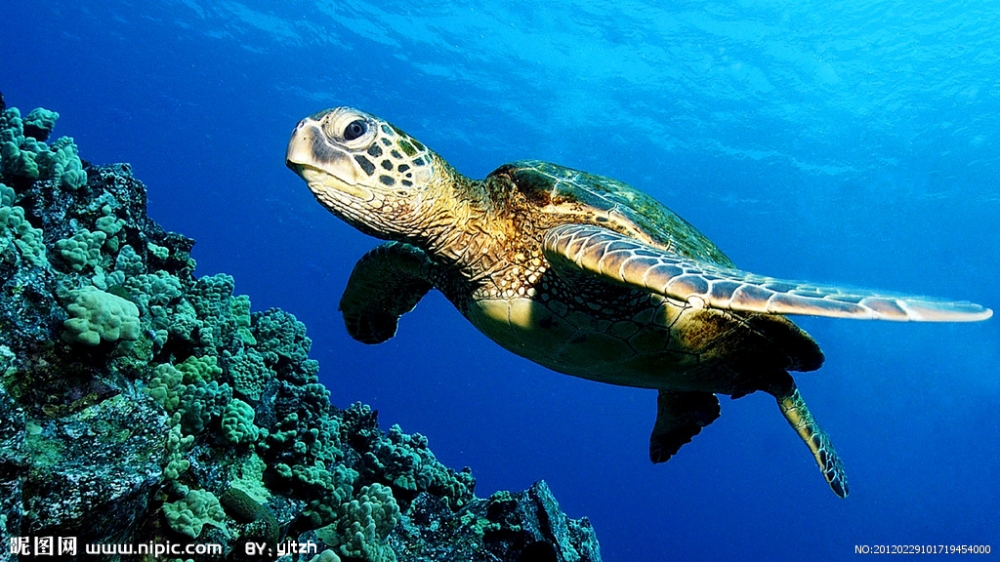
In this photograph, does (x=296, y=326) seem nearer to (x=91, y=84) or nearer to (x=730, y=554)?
(x=91, y=84)

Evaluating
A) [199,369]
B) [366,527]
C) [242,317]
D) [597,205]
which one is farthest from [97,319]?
[597,205]

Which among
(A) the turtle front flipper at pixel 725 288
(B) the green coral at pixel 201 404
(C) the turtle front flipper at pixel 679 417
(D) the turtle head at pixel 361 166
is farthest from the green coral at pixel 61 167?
(C) the turtle front flipper at pixel 679 417

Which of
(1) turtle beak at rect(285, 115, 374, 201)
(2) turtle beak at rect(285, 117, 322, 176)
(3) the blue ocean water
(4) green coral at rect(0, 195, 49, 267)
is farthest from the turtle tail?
(3) the blue ocean water

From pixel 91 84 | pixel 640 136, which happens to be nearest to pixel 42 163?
pixel 640 136

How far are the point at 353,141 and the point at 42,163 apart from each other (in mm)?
2672

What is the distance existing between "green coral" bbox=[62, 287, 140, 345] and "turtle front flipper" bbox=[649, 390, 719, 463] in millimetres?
3697

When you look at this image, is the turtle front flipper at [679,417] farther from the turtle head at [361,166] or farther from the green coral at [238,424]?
the green coral at [238,424]

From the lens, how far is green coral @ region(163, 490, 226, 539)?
240 centimetres

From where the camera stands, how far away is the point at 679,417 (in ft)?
14.8

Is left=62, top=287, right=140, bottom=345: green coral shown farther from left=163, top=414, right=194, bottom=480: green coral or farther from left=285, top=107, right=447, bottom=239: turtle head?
left=285, top=107, right=447, bottom=239: turtle head

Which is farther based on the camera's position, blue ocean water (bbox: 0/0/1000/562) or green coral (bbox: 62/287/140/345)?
Result: blue ocean water (bbox: 0/0/1000/562)

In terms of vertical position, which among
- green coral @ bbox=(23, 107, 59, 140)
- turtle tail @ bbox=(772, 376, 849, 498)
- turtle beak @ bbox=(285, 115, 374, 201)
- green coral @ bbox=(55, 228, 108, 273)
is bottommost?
turtle tail @ bbox=(772, 376, 849, 498)

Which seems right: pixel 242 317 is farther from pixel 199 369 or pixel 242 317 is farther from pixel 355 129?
pixel 355 129

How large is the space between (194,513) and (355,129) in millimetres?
2023
